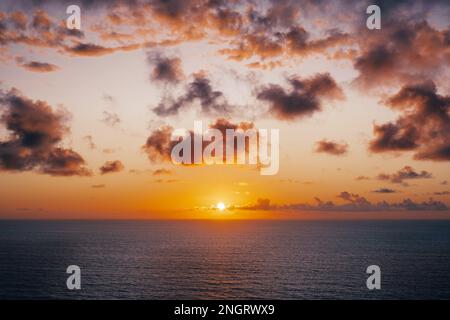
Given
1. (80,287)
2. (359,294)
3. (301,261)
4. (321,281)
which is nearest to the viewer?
(359,294)

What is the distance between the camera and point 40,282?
310ft
